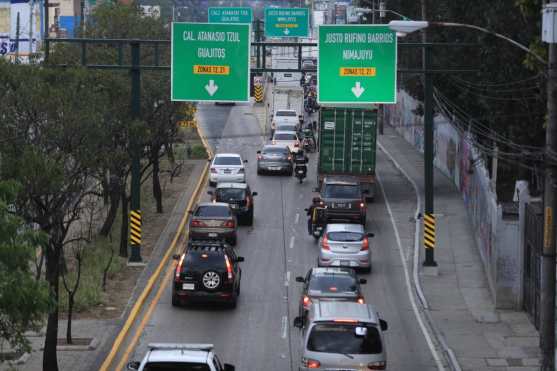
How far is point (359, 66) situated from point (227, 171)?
779 inches

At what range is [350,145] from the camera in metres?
48.2

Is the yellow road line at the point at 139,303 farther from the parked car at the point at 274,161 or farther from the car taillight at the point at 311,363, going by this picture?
the parked car at the point at 274,161

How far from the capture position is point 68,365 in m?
23.8

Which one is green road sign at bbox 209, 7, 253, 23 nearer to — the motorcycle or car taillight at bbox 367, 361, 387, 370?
the motorcycle

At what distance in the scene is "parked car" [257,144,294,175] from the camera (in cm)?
5619

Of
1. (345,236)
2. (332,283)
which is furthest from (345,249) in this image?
(332,283)

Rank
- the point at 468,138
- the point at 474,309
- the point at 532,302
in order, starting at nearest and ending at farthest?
1. the point at 532,302
2. the point at 474,309
3. the point at 468,138

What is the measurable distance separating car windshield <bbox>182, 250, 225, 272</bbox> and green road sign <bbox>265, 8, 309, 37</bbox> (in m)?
42.1

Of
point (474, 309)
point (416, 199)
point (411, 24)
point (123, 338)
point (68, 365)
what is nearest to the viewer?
point (411, 24)

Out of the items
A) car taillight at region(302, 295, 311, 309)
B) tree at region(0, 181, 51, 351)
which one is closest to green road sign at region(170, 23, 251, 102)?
car taillight at region(302, 295, 311, 309)

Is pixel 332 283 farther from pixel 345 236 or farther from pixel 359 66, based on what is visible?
pixel 359 66

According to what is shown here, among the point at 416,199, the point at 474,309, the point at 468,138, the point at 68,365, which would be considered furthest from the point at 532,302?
the point at 416,199

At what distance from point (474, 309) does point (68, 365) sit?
1179cm

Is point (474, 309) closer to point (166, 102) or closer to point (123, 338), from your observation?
point (123, 338)
